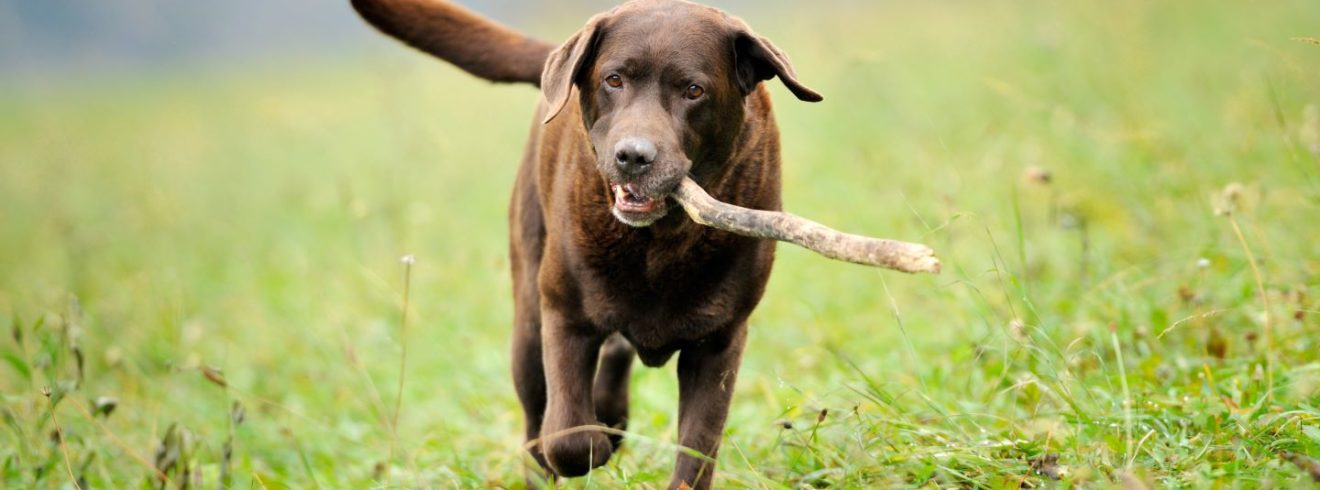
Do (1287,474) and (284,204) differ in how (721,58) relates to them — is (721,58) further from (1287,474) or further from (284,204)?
(284,204)

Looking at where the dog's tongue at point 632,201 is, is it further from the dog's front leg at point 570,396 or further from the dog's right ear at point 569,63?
the dog's front leg at point 570,396

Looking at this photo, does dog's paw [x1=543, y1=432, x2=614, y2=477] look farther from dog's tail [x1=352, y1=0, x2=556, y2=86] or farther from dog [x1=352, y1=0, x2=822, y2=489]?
dog's tail [x1=352, y1=0, x2=556, y2=86]

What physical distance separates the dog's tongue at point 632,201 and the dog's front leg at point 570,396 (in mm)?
507

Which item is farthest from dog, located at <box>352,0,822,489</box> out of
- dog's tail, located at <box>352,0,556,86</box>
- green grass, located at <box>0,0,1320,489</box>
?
dog's tail, located at <box>352,0,556,86</box>

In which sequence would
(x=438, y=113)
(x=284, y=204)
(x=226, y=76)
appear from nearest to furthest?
(x=284, y=204)
(x=438, y=113)
(x=226, y=76)

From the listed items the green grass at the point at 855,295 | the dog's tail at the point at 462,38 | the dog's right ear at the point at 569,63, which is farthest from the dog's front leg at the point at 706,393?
the dog's tail at the point at 462,38

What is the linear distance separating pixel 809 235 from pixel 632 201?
82cm

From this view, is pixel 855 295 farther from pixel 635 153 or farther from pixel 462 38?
pixel 635 153

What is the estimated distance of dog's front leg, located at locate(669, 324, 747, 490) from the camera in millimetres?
3643

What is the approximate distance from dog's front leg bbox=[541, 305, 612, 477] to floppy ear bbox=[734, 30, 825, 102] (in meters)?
0.90

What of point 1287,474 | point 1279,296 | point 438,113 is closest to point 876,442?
point 1287,474

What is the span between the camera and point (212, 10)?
3428cm

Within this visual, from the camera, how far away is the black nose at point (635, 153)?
123 inches

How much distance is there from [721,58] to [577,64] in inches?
16.2
